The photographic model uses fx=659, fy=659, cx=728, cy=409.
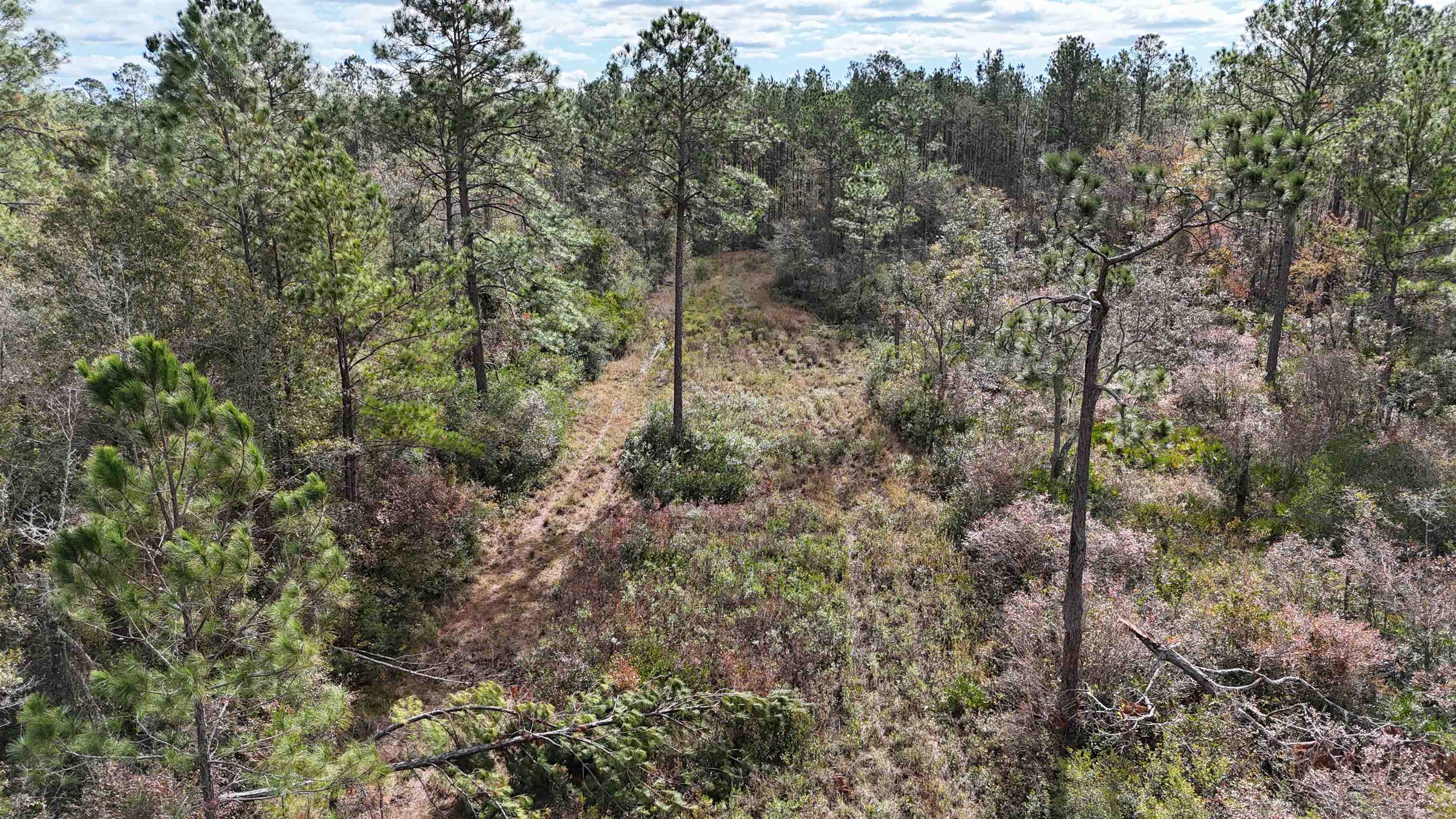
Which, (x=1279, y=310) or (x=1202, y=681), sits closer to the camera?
(x=1202, y=681)

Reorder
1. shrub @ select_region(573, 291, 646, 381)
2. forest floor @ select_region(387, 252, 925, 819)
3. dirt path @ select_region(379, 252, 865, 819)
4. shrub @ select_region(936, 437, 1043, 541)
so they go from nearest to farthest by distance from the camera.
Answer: dirt path @ select_region(379, 252, 865, 819) → forest floor @ select_region(387, 252, 925, 819) → shrub @ select_region(936, 437, 1043, 541) → shrub @ select_region(573, 291, 646, 381)

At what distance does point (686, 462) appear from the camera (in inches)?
687

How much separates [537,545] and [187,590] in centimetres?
1016

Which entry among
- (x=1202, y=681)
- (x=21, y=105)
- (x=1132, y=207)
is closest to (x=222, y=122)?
(x=21, y=105)

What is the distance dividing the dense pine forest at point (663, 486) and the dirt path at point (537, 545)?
0.11 m

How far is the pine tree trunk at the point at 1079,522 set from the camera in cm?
731

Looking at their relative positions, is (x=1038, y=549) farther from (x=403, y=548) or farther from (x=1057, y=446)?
(x=403, y=548)

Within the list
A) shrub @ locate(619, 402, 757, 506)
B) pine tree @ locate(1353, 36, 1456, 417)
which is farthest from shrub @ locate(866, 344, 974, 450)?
pine tree @ locate(1353, 36, 1456, 417)

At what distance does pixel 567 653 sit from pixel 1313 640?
1049 centimetres

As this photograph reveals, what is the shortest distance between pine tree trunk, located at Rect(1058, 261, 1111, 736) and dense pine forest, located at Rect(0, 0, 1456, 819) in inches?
2.4

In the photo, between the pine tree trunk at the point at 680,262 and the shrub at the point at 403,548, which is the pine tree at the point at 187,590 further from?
the pine tree trunk at the point at 680,262

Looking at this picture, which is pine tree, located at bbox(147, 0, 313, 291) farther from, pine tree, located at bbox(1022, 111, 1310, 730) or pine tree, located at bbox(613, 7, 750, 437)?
pine tree, located at bbox(1022, 111, 1310, 730)

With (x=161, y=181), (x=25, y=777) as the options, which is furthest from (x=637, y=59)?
(x=25, y=777)

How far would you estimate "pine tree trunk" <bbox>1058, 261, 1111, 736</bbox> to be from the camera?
7312 millimetres
